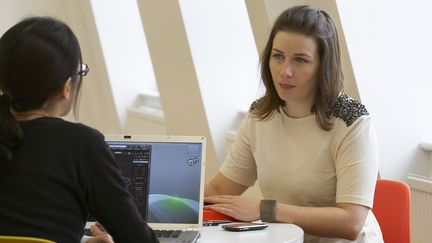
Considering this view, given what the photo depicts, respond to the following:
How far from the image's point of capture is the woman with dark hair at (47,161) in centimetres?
143

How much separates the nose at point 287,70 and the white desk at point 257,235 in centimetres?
49

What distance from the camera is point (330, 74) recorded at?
7.32 feet

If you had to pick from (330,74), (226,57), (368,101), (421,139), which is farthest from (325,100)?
(226,57)

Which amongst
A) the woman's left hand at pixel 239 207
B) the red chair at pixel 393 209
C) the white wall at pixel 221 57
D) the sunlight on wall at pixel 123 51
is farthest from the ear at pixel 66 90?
the sunlight on wall at pixel 123 51

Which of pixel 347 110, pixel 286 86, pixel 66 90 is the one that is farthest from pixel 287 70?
pixel 66 90

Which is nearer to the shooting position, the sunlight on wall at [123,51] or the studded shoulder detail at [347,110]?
the studded shoulder detail at [347,110]

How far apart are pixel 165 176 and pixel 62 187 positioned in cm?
59

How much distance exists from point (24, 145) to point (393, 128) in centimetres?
217

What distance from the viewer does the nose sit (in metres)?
2.21

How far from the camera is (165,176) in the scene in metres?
2.00

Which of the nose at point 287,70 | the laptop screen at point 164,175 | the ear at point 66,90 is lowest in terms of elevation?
the laptop screen at point 164,175

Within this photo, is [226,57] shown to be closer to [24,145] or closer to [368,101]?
[368,101]

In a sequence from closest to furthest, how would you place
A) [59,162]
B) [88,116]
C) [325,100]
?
[59,162] < [325,100] < [88,116]

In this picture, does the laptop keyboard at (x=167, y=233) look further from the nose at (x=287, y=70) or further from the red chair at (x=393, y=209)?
the red chair at (x=393, y=209)
